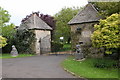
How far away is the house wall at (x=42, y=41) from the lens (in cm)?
2273

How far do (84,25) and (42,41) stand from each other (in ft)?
25.4

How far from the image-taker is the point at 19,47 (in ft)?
74.6

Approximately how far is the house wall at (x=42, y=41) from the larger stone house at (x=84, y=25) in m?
5.80

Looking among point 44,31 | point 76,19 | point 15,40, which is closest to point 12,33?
point 15,40

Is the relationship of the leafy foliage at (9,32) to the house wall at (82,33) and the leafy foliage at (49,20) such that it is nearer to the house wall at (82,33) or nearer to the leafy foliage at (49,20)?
the house wall at (82,33)

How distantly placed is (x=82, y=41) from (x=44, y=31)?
7.66 m

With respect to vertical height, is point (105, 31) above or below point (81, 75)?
above

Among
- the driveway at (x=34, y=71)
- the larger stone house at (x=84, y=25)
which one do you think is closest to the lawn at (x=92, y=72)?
the driveway at (x=34, y=71)

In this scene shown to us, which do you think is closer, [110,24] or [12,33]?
[110,24]

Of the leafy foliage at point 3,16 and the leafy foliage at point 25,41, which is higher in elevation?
the leafy foliage at point 3,16

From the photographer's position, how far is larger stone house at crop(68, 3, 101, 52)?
18219 mm

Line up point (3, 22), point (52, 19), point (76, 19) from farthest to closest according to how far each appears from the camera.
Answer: point (52, 19) < point (3, 22) < point (76, 19)

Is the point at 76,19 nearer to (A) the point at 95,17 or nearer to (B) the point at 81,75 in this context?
(A) the point at 95,17

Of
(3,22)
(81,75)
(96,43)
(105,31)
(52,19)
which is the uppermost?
(52,19)
